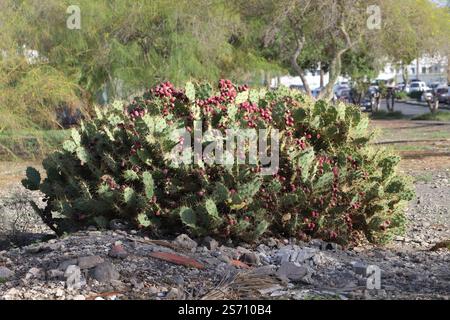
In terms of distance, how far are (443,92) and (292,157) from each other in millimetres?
47963

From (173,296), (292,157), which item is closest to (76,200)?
(292,157)

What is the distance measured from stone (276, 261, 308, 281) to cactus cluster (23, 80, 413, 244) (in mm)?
1066

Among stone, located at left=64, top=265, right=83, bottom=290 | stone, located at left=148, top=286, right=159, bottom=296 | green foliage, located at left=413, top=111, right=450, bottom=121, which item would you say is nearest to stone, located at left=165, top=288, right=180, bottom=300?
stone, located at left=148, top=286, right=159, bottom=296

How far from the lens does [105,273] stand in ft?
18.6

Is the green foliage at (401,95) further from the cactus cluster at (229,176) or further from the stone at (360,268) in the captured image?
the stone at (360,268)

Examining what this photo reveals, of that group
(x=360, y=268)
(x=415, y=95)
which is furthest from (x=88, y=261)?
(x=415, y=95)

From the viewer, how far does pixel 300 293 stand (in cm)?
539

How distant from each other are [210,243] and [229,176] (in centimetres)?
69

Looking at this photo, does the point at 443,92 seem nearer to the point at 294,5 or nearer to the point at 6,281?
the point at 294,5

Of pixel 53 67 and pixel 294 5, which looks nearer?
pixel 53 67

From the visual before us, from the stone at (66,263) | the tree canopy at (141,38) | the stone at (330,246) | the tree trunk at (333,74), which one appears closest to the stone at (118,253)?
the stone at (66,263)

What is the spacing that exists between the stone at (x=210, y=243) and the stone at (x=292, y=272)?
98cm

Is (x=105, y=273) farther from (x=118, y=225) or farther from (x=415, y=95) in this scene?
(x=415, y=95)

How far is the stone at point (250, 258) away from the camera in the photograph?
6437 millimetres
